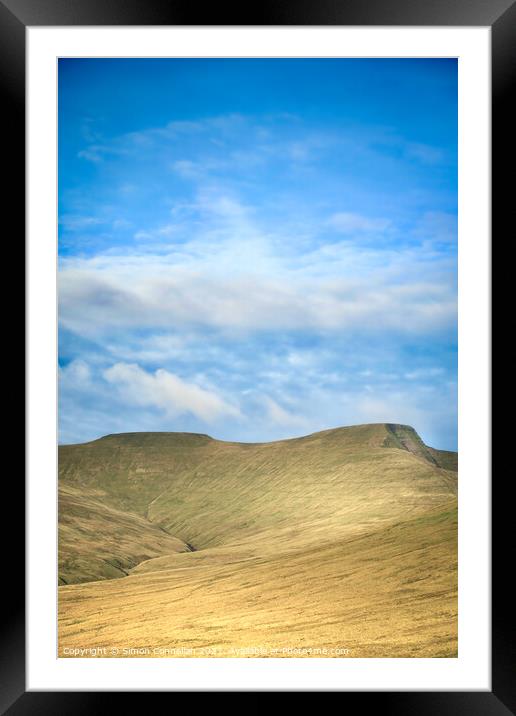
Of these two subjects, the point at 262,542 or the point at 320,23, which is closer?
the point at 320,23

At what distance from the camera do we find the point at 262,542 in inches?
183

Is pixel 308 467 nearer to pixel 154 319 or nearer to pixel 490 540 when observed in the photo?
pixel 154 319

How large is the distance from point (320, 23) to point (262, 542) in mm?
3901

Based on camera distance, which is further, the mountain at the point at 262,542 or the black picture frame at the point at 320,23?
the mountain at the point at 262,542

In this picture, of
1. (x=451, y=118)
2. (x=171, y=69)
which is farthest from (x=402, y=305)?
(x=171, y=69)

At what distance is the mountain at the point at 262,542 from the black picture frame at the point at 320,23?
540 millimetres

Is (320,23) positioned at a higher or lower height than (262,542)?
higher

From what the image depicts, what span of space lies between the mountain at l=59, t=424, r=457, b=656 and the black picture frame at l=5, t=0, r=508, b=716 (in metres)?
0.54

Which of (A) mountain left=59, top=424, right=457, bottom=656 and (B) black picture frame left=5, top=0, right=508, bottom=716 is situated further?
(A) mountain left=59, top=424, right=457, bottom=656

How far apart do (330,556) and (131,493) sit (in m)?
2.67

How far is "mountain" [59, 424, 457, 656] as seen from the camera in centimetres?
243

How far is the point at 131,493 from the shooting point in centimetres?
548

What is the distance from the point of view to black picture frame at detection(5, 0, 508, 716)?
5.31 feet

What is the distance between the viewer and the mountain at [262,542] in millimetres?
2428
